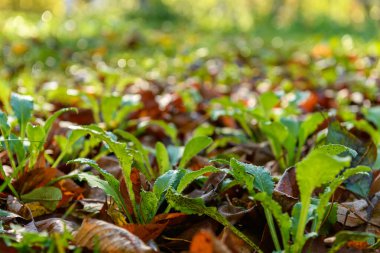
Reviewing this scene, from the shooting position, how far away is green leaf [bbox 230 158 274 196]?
1129 millimetres

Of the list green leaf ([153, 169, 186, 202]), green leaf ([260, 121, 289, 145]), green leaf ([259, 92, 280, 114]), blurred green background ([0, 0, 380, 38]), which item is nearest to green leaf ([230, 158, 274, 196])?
green leaf ([153, 169, 186, 202])

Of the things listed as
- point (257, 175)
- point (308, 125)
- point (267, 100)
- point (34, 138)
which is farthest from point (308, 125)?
point (34, 138)

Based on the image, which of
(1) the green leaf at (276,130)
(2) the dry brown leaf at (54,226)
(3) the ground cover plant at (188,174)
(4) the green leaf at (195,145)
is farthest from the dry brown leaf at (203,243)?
(1) the green leaf at (276,130)

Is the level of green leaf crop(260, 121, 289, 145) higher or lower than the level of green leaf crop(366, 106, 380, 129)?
higher

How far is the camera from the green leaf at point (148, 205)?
1124mm

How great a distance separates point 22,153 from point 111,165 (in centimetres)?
27

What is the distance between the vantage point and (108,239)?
96cm

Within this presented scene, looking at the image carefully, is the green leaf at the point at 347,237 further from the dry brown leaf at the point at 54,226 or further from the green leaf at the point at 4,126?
the green leaf at the point at 4,126

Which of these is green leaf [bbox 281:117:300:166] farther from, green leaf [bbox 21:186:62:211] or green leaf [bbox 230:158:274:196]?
green leaf [bbox 21:186:62:211]

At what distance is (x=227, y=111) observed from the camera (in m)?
2.00

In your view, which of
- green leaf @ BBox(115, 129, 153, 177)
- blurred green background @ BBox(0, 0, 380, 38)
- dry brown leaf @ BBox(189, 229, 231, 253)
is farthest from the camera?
blurred green background @ BBox(0, 0, 380, 38)

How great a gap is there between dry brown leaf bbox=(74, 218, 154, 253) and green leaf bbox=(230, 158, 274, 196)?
0.27 metres

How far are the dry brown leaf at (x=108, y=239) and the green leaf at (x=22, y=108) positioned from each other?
0.65 meters

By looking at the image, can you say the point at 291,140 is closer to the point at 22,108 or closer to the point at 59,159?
the point at 59,159
